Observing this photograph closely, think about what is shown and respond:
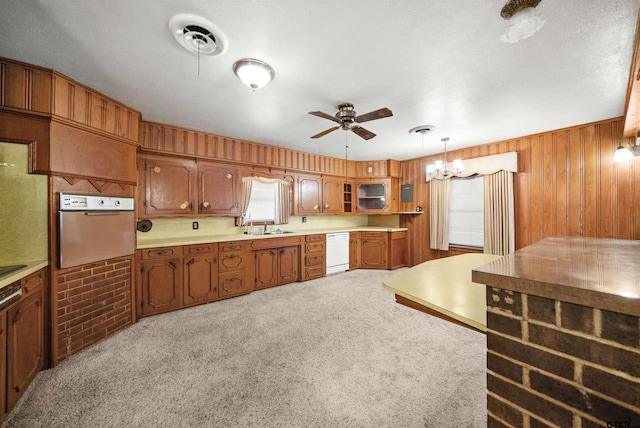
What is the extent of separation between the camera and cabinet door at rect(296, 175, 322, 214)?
483 cm

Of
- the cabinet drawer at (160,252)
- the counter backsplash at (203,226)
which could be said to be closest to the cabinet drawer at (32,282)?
the cabinet drawer at (160,252)

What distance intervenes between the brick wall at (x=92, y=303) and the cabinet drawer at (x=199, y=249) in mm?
622

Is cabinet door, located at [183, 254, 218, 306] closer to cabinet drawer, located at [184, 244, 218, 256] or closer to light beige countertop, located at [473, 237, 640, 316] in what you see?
cabinet drawer, located at [184, 244, 218, 256]

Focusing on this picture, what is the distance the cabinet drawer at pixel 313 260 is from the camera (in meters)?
4.51

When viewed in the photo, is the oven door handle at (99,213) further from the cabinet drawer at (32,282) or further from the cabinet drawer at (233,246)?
the cabinet drawer at (233,246)

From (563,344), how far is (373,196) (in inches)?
200

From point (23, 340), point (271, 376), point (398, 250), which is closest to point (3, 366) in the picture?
point (23, 340)

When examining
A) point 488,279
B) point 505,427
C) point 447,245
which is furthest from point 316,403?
point 447,245

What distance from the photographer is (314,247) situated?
461 centimetres

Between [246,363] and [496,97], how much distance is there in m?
3.60

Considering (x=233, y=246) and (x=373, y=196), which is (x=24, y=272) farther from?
(x=373, y=196)

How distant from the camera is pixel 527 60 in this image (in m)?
1.94

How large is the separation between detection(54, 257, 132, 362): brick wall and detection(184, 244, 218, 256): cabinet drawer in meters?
0.62

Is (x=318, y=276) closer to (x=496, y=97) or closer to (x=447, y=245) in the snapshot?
(x=447, y=245)
